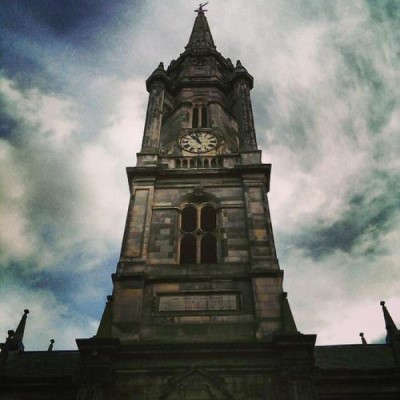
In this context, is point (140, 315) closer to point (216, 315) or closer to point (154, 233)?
point (216, 315)

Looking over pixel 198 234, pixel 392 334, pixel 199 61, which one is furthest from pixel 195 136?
pixel 392 334

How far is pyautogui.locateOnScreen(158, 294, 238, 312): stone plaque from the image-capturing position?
1794 cm

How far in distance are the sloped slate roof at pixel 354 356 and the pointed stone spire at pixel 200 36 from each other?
24751 millimetres

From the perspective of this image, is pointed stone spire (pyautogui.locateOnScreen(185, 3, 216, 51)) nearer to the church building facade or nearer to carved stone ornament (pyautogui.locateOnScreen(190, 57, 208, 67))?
carved stone ornament (pyautogui.locateOnScreen(190, 57, 208, 67))

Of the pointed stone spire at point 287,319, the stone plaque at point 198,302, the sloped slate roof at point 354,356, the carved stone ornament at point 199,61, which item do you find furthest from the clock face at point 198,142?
the sloped slate roof at point 354,356

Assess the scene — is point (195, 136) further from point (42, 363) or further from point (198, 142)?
point (42, 363)

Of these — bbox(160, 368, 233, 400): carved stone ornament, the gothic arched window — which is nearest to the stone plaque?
the gothic arched window

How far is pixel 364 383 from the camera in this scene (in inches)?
670

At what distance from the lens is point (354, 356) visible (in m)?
22.2

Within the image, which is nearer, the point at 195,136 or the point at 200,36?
the point at 195,136

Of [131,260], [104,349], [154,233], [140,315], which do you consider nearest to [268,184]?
[154,233]

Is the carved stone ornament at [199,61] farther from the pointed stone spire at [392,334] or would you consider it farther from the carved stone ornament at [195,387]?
the carved stone ornament at [195,387]

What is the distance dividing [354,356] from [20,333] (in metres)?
15.4

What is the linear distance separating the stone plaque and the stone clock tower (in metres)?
0.04
